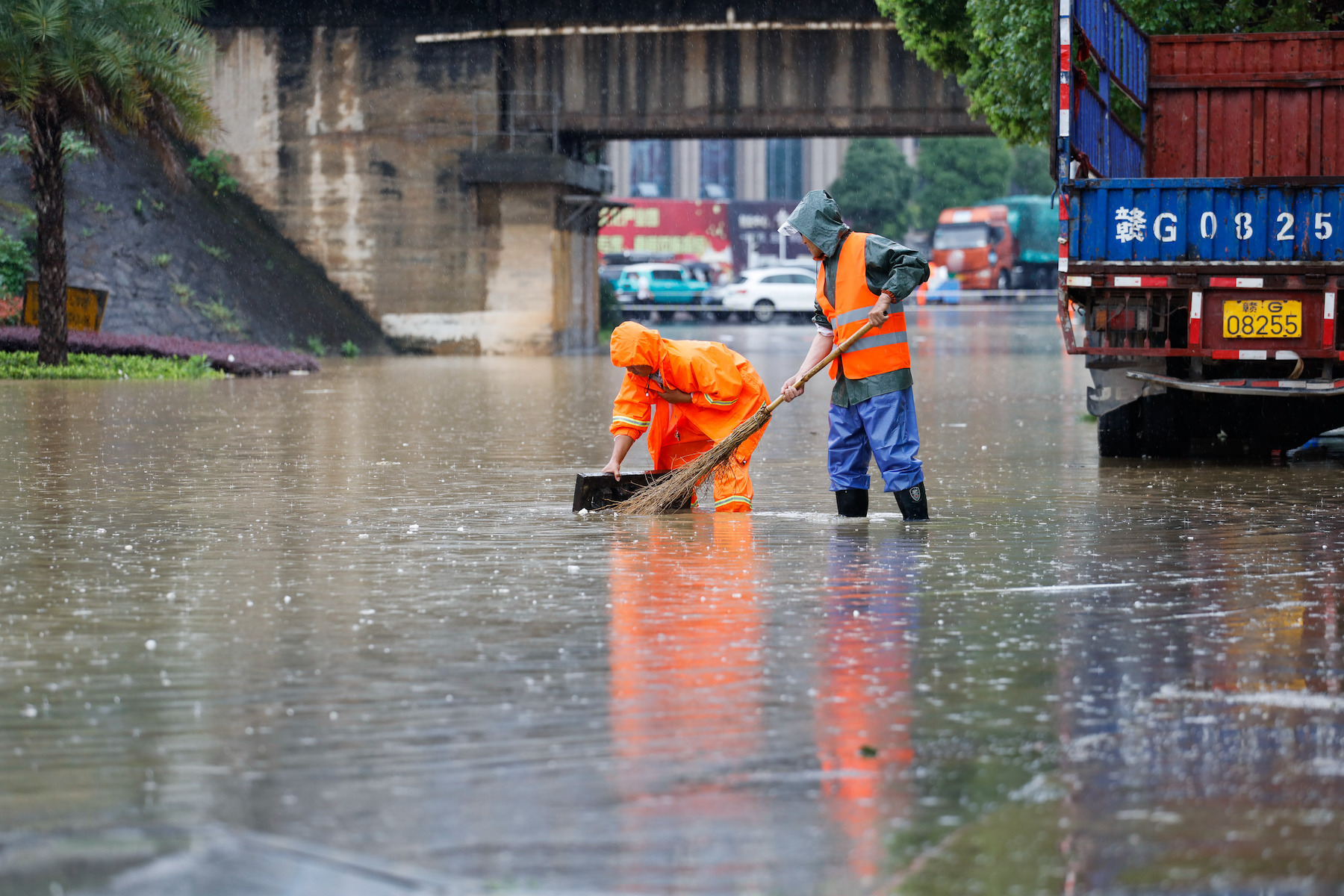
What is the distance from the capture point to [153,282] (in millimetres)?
30531

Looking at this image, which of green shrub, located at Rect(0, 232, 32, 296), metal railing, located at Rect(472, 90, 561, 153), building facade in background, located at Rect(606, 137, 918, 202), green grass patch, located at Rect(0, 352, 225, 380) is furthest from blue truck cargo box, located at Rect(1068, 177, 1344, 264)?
building facade in background, located at Rect(606, 137, 918, 202)

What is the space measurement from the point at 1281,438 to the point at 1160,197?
6.68 ft

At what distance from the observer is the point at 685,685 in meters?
4.95

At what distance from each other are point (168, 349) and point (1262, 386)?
17.1 m

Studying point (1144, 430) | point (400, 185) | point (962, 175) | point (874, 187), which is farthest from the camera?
point (962, 175)

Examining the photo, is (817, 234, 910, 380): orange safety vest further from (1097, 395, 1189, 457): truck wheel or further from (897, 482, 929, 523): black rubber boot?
(1097, 395, 1189, 457): truck wheel

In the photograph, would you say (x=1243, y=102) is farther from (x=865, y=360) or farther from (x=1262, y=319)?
(x=865, y=360)

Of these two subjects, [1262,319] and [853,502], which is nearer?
[853,502]

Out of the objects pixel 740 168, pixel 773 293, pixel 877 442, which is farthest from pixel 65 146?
pixel 740 168

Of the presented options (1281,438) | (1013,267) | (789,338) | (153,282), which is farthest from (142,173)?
(1013,267)

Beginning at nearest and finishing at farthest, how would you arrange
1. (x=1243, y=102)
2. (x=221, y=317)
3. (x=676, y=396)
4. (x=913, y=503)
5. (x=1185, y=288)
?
1. (x=913, y=503)
2. (x=676, y=396)
3. (x=1185, y=288)
4. (x=1243, y=102)
5. (x=221, y=317)

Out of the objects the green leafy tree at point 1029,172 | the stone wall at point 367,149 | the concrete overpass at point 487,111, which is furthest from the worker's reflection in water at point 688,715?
the green leafy tree at point 1029,172

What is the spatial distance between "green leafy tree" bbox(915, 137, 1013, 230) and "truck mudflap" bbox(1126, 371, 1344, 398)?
60.3 meters

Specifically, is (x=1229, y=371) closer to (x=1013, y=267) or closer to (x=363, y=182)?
(x=363, y=182)
